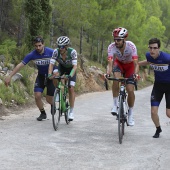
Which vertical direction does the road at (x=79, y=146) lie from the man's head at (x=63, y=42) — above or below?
below

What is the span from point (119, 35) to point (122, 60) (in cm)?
85

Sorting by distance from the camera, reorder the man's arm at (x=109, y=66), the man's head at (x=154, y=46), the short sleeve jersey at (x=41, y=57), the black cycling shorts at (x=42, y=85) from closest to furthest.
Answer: the man's head at (x=154, y=46) → the man's arm at (x=109, y=66) → the short sleeve jersey at (x=41, y=57) → the black cycling shorts at (x=42, y=85)

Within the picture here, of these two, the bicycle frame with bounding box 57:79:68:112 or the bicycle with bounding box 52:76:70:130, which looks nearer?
the bicycle with bounding box 52:76:70:130

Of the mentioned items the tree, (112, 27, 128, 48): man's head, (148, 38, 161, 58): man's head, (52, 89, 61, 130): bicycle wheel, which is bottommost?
(52, 89, 61, 130): bicycle wheel

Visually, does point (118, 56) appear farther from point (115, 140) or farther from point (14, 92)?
point (14, 92)

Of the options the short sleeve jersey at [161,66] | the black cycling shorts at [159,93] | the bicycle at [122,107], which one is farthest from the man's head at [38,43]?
the black cycling shorts at [159,93]

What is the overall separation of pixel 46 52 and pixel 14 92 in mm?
3989

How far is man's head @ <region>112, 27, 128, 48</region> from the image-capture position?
7457mm

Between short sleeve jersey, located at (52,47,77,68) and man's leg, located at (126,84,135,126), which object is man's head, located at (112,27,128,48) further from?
short sleeve jersey, located at (52,47,77,68)

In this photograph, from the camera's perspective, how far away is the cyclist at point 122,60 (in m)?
7.57

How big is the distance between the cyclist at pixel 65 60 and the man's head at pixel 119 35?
141 centimetres

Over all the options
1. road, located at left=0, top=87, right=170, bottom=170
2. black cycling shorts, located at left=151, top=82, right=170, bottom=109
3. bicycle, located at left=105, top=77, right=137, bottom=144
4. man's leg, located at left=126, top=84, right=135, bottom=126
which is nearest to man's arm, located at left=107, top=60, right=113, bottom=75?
bicycle, located at left=105, top=77, right=137, bottom=144

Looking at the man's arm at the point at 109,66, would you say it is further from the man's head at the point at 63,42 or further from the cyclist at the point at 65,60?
the man's head at the point at 63,42

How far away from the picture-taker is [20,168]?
5.34m
